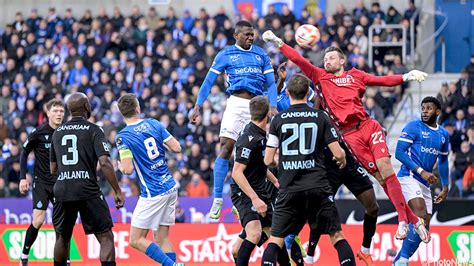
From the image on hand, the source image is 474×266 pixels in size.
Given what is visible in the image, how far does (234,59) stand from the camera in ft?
51.6

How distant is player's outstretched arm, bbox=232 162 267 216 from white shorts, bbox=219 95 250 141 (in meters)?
2.35

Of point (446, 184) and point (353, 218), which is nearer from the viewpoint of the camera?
point (446, 184)

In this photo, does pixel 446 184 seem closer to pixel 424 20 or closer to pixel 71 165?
pixel 71 165

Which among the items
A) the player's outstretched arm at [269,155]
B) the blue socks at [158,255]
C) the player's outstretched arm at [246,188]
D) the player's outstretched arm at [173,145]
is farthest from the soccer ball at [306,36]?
the blue socks at [158,255]

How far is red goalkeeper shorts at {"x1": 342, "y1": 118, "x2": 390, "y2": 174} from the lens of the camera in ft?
47.8

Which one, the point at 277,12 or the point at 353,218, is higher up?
the point at 277,12

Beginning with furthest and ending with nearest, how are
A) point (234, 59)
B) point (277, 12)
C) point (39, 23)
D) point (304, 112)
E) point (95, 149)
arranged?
1. point (39, 23)
2. point (277, 12)
3. point (234, 59)
4. point (95, 149)
5. point (304, 112)

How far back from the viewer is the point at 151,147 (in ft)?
46.0

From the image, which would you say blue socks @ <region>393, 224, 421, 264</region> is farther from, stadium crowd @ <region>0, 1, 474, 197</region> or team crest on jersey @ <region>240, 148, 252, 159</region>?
stadium crowd @ <region>0, 1, 474, 197</region>

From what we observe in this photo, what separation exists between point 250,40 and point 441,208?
648cm

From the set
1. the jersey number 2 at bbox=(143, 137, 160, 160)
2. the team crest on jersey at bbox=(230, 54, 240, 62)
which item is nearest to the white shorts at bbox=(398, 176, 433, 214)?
the team crest on jersey at bbox=(230, 54, 240, 62)

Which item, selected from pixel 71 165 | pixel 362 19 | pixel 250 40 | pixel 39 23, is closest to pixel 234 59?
pixel 250 40

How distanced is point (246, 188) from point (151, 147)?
5.14 ft

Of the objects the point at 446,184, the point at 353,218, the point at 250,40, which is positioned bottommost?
the point at 353,218
